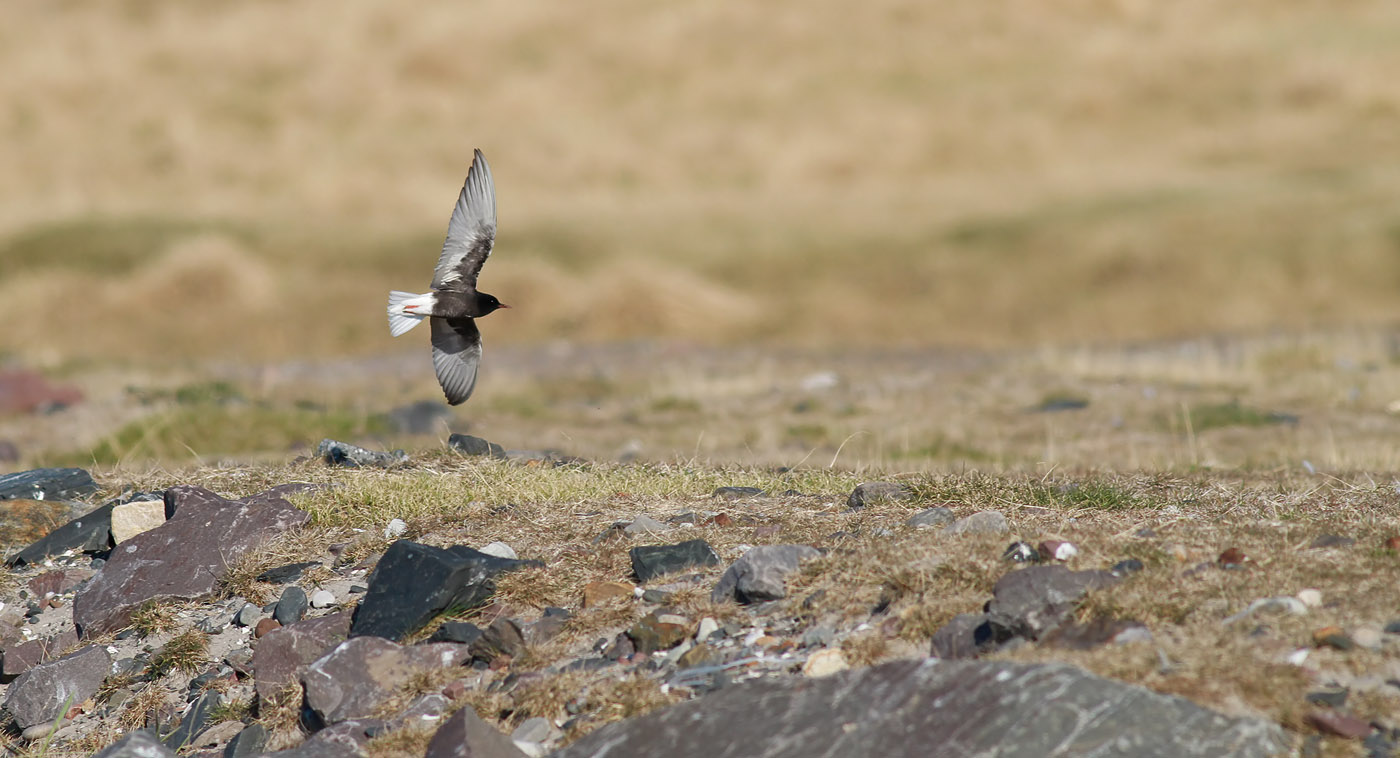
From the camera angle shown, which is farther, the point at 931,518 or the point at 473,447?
the point at 473,447

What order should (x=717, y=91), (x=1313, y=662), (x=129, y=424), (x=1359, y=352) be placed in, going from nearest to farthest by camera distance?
(x=1313, y=662) → (x=129, y=424) → (x=1359, y=352) → (x=717, y=91)

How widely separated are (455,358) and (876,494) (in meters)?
3.32

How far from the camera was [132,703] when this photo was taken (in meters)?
6.56

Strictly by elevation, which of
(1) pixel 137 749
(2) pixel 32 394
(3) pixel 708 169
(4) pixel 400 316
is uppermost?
(4) pixel 400 316

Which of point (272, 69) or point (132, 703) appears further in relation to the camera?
point (272, 69)

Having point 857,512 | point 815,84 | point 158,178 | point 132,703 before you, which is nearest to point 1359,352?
point 857,512

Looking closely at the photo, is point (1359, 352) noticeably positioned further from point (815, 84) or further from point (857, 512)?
point (815, 84)

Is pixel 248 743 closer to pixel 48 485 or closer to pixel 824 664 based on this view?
pixel 824 664

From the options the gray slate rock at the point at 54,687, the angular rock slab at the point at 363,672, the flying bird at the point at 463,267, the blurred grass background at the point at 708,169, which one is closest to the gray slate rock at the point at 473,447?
the flying bird at the point at 463,267

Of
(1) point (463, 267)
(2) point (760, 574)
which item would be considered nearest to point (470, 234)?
(1) point (463, 267)

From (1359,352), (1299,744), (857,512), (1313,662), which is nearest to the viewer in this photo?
(1299,744)

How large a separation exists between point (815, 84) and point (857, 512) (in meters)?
41.1

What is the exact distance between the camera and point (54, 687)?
263 inches

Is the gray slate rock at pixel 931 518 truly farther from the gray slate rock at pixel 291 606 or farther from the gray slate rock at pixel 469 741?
the gray slate rock at pixel 291 606
